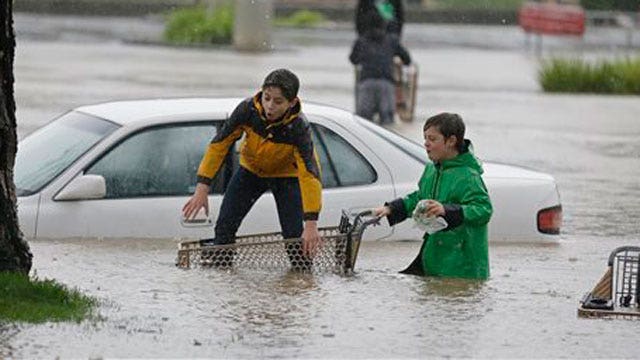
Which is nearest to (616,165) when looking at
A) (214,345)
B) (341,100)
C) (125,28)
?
(341,100)

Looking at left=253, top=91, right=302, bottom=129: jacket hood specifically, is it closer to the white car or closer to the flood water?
the flood water

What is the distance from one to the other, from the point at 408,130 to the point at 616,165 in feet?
11.8

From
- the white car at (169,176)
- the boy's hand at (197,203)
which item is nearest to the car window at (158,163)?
the white car at (169,176)

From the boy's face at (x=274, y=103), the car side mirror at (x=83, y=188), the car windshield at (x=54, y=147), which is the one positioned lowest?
the car side mirror at (x=83, y=188)

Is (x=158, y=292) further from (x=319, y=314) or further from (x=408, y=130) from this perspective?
(x=408, y=130)

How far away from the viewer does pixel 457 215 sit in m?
9.45

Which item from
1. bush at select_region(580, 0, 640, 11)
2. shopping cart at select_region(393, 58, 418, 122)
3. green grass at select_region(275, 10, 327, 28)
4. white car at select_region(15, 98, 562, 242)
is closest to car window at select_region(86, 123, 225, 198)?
white car at select_region(15, 98, 562, 242)

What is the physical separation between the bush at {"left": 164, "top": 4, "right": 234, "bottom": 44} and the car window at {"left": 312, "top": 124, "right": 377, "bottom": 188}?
94.8ft

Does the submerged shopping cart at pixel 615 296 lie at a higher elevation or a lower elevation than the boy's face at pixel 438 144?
lower

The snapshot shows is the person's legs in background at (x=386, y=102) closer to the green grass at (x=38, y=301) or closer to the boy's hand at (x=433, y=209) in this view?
the boy's hand at (x=433, y=209)

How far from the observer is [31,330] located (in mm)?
8242

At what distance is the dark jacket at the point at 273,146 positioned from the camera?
9945 mm

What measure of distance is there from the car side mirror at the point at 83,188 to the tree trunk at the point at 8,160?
201 cm

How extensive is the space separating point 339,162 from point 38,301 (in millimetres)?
3528
